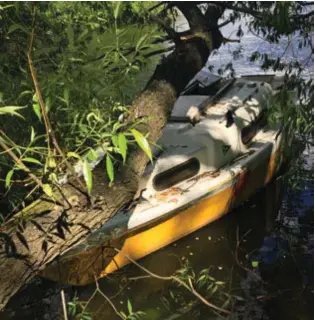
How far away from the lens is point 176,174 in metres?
6.99

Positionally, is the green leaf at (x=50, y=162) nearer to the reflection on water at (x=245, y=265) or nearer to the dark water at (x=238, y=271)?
the dark water at (x=238, y=271)

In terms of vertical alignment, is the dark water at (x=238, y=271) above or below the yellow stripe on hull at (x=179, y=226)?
below

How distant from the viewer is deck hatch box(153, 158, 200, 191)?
680cm

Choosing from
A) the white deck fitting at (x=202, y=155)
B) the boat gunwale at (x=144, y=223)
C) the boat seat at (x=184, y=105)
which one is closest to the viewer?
the boat gunwale at (x=144, y=223)

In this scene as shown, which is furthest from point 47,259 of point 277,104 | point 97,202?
point 277,104

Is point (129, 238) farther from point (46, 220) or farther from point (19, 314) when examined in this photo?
point (46, 220)

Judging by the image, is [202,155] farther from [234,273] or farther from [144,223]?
[234,273]

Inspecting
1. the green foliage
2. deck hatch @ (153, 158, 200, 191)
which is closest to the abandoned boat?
deck hatch @ (153, 158, 200, 191)

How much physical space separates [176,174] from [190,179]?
258mm

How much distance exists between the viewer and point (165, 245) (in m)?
7.00

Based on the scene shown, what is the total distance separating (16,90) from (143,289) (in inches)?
139

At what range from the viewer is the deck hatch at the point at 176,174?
22.3ft

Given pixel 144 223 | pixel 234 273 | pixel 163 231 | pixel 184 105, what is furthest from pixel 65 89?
pixel 184 105

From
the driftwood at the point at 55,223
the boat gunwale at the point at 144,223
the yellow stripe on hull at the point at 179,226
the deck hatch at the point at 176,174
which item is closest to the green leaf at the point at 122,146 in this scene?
the driftwood at the point at 55,223
